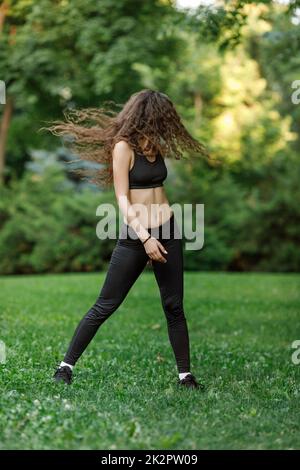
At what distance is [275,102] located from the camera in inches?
1163

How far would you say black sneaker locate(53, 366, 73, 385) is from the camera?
5.59 metres

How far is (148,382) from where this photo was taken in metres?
5.98

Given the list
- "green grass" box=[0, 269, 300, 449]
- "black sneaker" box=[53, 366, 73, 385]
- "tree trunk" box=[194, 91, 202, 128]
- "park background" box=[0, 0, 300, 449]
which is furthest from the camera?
"tree trunk" box=[194, 91, 202, 128]

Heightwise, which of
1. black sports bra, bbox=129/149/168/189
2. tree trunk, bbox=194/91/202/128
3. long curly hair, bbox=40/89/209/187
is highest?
tree trunk, bbox=194/91/202/128

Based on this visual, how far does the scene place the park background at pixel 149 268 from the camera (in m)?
4.89

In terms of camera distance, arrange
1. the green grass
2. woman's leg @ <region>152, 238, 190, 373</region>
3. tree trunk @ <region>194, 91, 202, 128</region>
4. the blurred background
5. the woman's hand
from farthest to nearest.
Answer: tree trunk @ <region>194, 91, 202, 128</region>, the blurred background, woman's leg @ <region>152, 238, 190, 373</region>, the woman's hand, the green grass

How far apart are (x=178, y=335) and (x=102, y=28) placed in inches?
512

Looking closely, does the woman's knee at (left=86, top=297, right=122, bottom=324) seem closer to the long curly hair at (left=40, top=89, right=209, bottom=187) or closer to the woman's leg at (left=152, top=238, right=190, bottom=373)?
the woman's leg at (left=152, top=238, right=190, bottom=373)

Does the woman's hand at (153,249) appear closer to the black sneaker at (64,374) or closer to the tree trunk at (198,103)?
the black sneaker at (64,374)

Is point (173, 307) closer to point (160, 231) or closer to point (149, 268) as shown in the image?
point (160, 231)

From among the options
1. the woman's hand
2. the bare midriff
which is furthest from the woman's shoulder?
the woman's hand

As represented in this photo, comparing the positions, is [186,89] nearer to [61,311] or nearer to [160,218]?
[61,311]

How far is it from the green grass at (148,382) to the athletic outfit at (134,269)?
0.45m

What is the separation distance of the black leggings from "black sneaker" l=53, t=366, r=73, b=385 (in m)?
0.07
